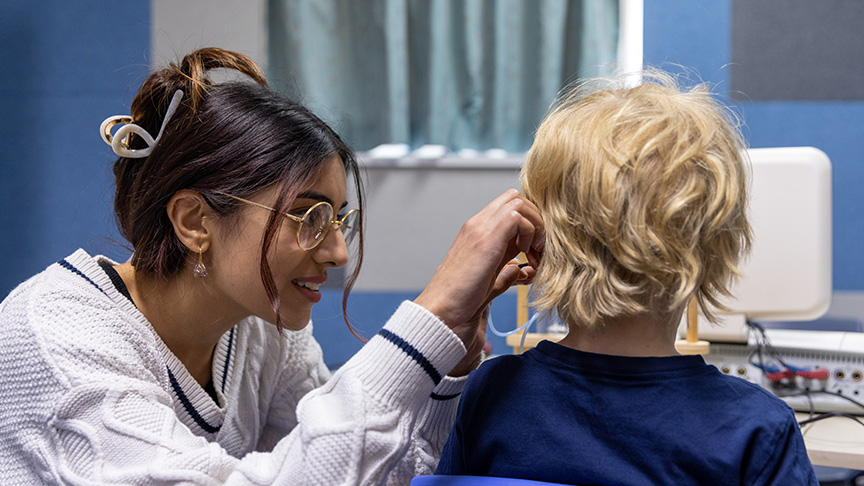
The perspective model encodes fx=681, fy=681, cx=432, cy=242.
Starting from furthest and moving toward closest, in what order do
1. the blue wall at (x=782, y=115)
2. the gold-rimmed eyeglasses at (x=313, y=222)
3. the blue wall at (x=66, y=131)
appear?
the blue wall at (x=66, y=131)
the blue wall at (x=782, y=115)
the gold-rimmed eyeglasses at (x=313, y=222)

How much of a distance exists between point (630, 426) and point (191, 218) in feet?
2.38

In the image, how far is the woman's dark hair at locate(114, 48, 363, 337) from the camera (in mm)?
1042

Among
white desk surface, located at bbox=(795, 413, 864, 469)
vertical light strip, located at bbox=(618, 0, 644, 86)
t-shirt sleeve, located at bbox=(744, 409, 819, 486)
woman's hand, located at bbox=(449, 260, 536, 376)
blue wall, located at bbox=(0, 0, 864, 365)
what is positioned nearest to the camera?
t-shirt sleeve, located at bbox=(744, 409, 819, 486)

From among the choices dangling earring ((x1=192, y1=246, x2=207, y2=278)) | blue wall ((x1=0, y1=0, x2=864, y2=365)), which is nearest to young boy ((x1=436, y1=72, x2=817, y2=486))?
dangling earring ((x1=192, y1=246, x2=207, y2=278))

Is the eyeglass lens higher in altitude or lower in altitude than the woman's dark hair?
lower

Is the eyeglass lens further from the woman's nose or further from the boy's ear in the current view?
the boy's ear

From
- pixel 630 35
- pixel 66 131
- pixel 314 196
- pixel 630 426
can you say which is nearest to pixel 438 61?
pixel 630 35

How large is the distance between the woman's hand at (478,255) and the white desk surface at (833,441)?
0.50m

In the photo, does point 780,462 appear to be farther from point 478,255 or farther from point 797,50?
point 797,50

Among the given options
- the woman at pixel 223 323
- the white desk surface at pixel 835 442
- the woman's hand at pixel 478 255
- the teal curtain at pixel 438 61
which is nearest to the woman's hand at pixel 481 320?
the woman at pixel 223 323

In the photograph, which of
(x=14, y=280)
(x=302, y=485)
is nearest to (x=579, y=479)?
(x=302, y=485)

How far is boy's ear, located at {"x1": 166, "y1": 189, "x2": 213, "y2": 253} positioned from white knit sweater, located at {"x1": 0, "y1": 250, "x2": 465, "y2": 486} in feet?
0.44

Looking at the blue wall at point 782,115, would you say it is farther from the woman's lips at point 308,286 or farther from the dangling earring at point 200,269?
the dangling earring at point 200,269

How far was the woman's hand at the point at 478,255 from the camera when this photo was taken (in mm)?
781
